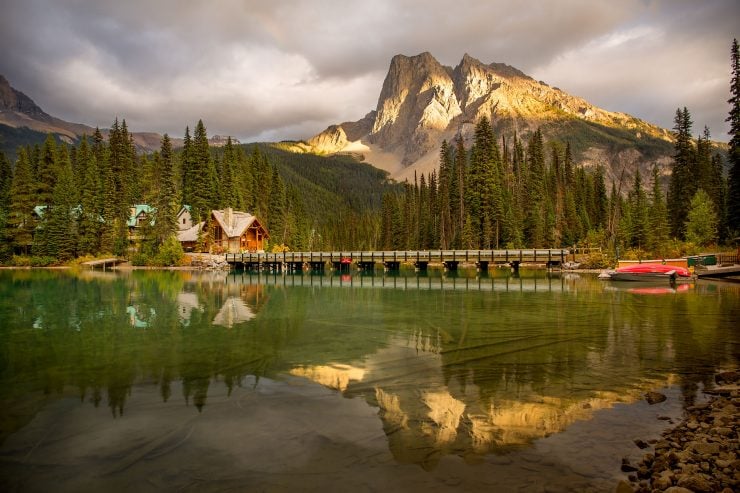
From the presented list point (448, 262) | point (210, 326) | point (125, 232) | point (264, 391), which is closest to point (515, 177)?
point (448, 262)

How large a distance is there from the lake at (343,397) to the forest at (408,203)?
44.0m

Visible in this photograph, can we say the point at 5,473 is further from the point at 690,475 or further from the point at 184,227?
the point at 184,227

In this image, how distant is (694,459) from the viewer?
22.1 feet

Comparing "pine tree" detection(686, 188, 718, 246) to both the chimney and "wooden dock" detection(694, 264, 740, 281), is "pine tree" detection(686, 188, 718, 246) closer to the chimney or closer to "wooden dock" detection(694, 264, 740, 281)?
"wooden dock" detection(694, 264, 740, 281)

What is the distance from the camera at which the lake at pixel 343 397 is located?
7004 millimetres

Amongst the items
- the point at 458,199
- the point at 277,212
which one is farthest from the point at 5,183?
the point at 458,199

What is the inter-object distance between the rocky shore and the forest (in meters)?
49.3

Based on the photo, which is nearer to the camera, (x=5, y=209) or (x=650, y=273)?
(x=650, y=273)

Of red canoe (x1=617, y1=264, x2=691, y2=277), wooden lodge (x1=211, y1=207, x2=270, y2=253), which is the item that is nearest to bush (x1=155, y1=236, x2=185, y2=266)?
wooden lodge (x1=211, y1=207, x2=270, y2=253)

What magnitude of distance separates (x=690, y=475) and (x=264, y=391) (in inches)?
322

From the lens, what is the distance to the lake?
7004 millimetres

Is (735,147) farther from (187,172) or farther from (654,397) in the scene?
(187,172)

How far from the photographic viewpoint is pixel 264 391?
10.8 metres

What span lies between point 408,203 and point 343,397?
98.3 meters
